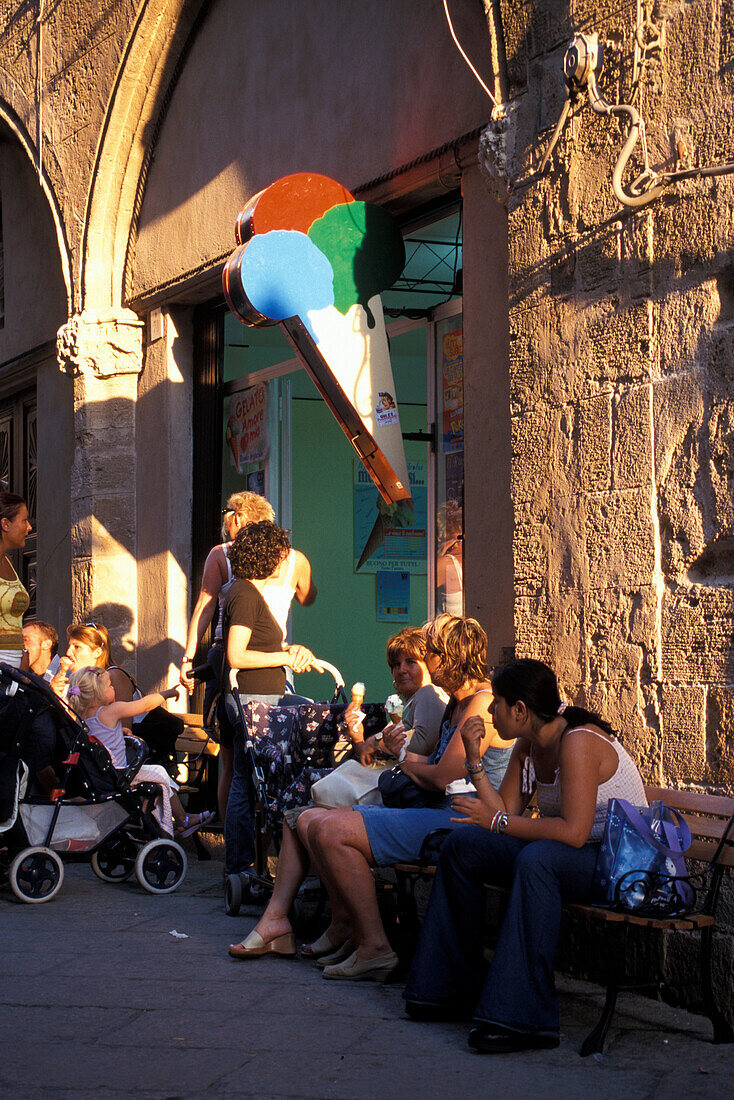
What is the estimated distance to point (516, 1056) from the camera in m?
3.77

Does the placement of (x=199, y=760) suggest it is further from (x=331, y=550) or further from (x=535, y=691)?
(x=535, y=691)

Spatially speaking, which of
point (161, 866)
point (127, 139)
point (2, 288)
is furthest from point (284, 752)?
point (2, 288)

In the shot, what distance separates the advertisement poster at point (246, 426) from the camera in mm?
9117

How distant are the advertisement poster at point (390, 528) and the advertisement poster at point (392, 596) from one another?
6 centimetres

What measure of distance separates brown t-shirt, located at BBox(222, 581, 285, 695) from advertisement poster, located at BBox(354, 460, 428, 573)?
4.47ft

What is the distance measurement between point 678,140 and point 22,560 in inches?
327

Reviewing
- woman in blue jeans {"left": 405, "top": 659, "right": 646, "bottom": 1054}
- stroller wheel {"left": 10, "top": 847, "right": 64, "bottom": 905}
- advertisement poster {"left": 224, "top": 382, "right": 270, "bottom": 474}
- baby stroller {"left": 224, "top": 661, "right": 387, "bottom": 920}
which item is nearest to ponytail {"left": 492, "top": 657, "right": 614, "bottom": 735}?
woman in blue jeans {"left": 405, "top": 659, "right": 646, "bottom": 1054}

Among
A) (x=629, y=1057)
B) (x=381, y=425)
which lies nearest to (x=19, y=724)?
(x=381, y=425)

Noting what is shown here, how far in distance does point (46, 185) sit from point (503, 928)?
8322 millimetres

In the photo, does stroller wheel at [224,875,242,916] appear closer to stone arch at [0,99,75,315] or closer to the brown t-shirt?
the brown t-shirt

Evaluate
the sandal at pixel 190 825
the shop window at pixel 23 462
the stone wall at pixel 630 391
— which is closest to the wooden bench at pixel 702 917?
the stone wall at pixel 630 391

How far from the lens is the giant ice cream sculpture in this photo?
675 centimetres

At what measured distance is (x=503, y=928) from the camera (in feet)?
12.7

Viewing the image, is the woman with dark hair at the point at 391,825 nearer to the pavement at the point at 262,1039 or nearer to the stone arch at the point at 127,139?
→ the pavement at the point at 262,1039
